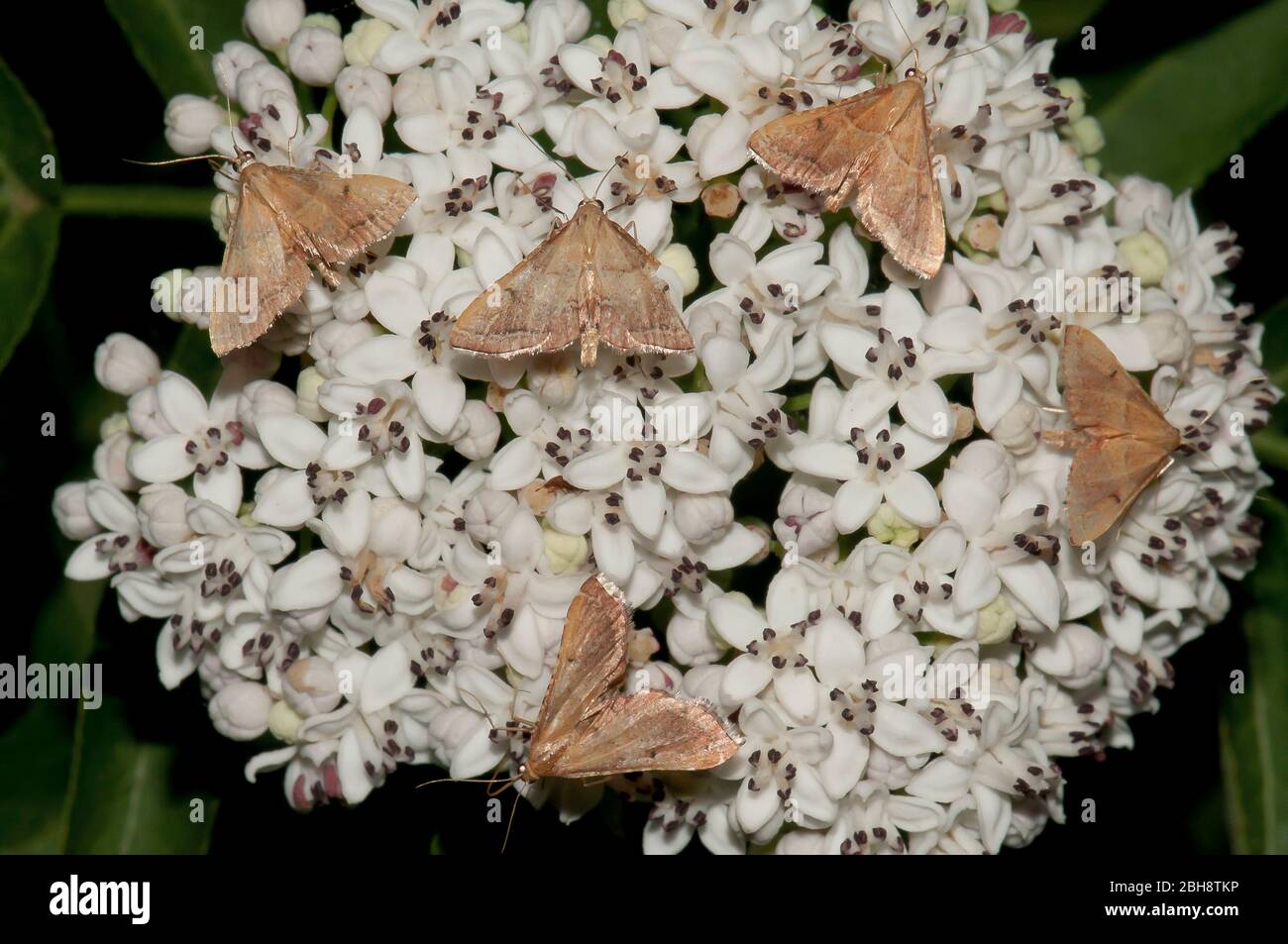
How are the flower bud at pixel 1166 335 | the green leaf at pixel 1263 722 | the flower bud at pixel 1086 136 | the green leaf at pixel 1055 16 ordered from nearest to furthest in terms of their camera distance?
the flower bud at pixel 1166 335 → the flower bud at pixel 1086 136 → the green leaf at pixel 1263 722 → the green leaf at pixel 1055 16

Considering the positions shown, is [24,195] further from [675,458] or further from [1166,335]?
[1166,335]

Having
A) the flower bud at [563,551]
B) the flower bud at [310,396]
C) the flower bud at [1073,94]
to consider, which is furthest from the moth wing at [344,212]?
the flower bud at [1073,94]

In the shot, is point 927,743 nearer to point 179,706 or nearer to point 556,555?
point 556,555

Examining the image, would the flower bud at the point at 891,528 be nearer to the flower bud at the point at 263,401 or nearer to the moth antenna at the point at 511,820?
the moth antenna at the point at 511,820

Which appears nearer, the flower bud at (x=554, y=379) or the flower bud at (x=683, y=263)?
the flower bud at (x=554, y=379)

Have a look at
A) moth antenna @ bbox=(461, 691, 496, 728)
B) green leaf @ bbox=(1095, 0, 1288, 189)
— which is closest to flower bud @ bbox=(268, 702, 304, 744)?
moth antenna @ bbox=(461, 691, 496, 728)

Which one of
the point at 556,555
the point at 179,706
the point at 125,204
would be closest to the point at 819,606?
the point at 556,555

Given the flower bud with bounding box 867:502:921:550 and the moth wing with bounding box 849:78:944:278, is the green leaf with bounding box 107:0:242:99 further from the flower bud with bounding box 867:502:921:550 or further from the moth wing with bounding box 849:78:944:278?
the flower bud with bounding box 867:502:921:550
